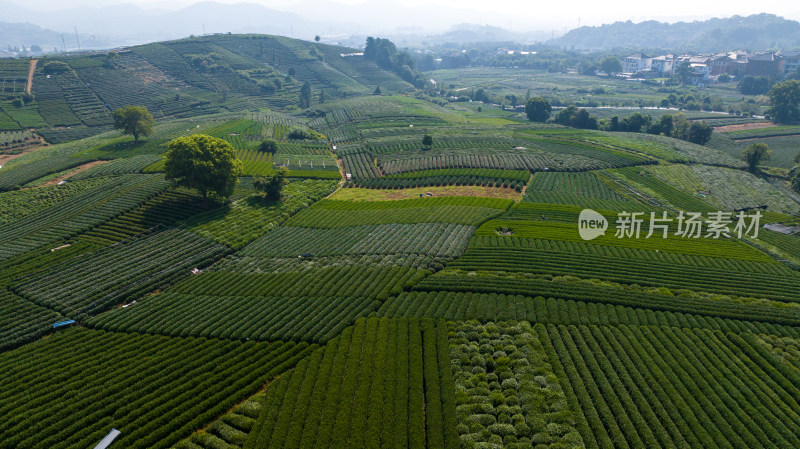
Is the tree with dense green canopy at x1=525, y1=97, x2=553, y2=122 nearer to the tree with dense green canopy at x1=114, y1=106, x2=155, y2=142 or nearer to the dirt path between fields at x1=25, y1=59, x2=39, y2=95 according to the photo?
the tree with dense green canopy at x1=114, y1=106, x2=155, y2=142

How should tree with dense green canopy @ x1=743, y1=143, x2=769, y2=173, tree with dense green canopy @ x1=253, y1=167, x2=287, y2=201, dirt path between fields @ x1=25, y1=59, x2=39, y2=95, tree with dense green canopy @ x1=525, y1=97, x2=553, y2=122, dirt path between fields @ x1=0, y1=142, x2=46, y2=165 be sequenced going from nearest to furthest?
tree with dense green canopy @ x1=253, y1=167, x2=287, y2=201, tree with dense green canopy @ x1=743, y1=143, x2=769, y2=173, dirt path between fields @ x1=0, y1=142, x2=46, y2=165, dirt path between fields @ x1=25, y1=59, x2=39, y2=95, tree with dense green canopy @ x1=525, y1=97, x2=553, y2=122

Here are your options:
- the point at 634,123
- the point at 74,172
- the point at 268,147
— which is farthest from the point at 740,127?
the point at 74,172

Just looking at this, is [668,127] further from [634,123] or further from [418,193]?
[418,193]

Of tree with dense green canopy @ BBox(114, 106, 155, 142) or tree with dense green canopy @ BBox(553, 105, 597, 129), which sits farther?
tree with dense green canopy @ BBox(553, 105, 597, 129)

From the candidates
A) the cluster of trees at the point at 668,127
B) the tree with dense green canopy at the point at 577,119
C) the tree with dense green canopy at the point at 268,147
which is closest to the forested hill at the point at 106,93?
the tree with dense green canopy at the point at 268,147

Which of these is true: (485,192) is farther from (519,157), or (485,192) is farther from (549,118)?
(549,118)

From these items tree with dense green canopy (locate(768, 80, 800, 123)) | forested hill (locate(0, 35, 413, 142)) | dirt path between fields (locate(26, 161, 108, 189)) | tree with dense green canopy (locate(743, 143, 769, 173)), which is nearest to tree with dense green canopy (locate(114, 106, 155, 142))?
dirt path between fields (locate(26, 161, 108, 189))

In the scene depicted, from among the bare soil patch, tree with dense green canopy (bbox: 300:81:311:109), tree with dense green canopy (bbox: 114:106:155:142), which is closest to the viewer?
the bare soil patch
